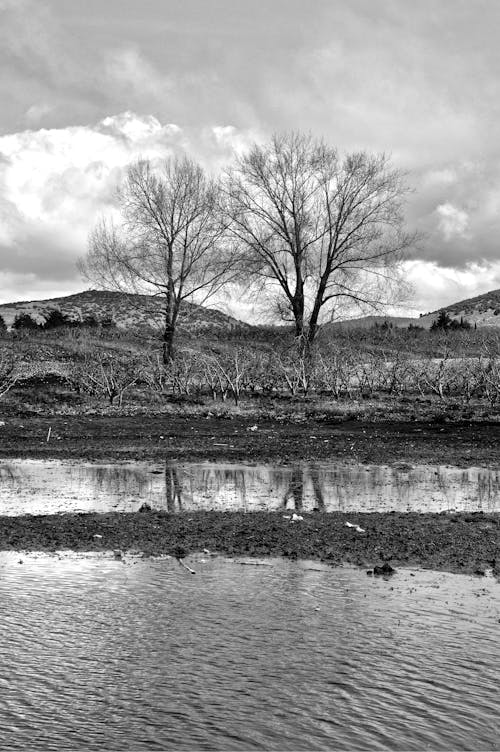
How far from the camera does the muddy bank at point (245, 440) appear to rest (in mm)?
16047

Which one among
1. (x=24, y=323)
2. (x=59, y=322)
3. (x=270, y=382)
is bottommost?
(x=270, y=382)

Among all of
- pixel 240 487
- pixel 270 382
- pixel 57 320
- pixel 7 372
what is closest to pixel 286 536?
pixel 240 487

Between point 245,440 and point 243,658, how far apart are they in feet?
43.5

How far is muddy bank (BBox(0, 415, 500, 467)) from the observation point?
52.6ft

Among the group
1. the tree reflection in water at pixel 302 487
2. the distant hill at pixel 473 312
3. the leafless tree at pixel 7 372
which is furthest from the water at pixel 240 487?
the distant hill at pixel 473 312

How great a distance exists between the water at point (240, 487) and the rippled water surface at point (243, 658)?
10.9 feet

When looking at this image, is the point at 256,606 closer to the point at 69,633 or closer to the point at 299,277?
the point at 69,633

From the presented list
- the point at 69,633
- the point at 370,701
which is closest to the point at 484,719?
the point at 370,701

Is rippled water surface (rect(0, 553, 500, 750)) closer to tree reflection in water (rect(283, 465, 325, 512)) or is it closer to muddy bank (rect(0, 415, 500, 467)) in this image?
tree reflection in water (rect(283, 465, 325, 512))

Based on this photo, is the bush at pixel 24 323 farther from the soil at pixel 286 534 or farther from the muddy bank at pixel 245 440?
the soil at pixel 286 534

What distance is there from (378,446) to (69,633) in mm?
12747

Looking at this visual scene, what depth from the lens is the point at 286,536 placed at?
8391 mm

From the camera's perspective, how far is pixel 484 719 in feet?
14.7

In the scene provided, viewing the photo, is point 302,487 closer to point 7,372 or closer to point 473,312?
point 7,372
